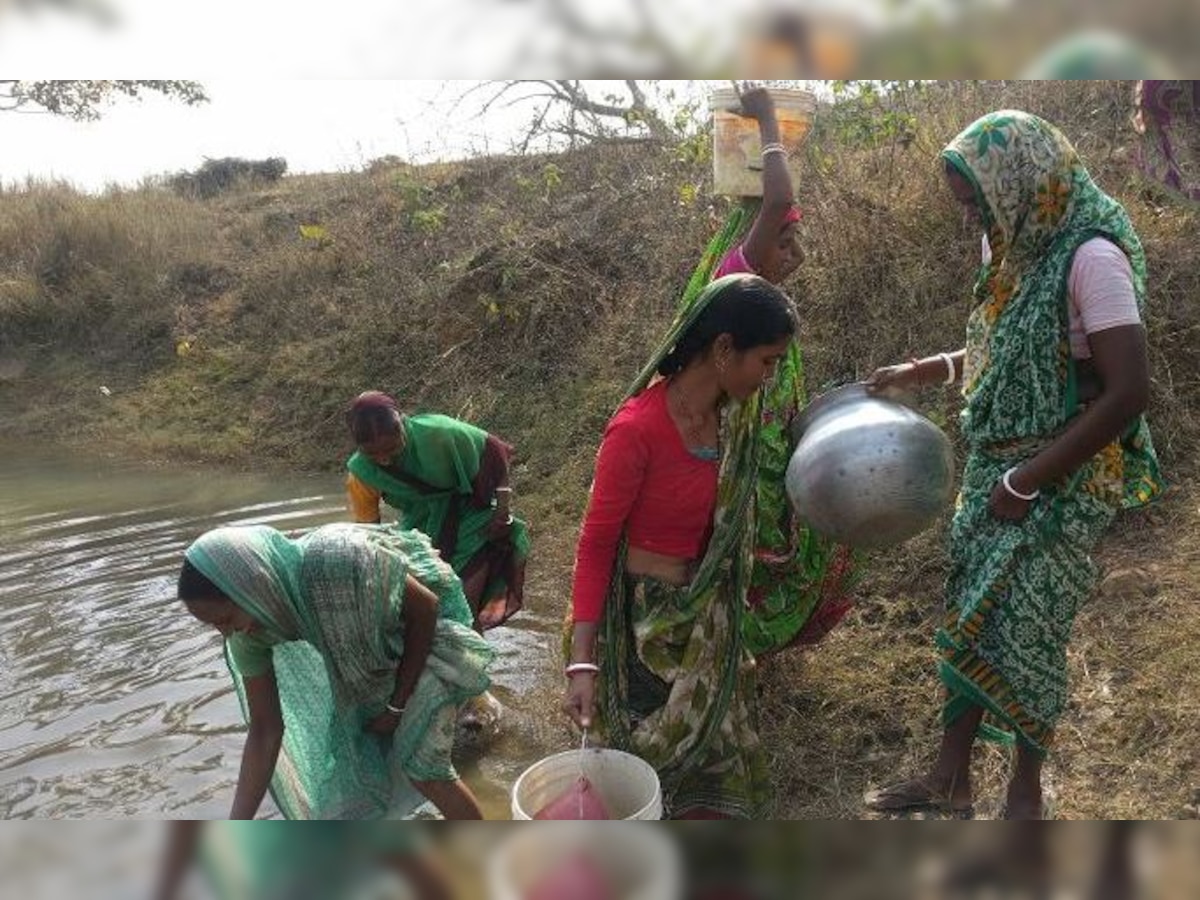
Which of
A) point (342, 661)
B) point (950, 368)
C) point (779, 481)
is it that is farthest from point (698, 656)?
point (950, 368)

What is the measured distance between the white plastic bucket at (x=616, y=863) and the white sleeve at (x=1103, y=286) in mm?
2094

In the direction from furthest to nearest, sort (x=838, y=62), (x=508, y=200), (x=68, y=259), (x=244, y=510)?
(x=68, y=259), (x=508, y=200), (x=244, y=510), (x=838, y=62)

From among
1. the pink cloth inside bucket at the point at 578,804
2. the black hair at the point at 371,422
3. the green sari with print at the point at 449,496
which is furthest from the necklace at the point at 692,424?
the green sari with print at the point at 449,496

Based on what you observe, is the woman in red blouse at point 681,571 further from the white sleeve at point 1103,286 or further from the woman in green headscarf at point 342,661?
the white sleeve at point 1103,286

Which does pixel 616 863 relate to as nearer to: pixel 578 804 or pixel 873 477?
pixel 578 804

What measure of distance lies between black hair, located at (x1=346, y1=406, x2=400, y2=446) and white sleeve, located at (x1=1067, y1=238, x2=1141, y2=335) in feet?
7.47

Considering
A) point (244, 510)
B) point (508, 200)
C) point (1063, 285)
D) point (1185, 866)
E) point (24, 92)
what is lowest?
point (244, 510)

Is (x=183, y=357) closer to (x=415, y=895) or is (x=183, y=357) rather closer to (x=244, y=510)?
(x=244, y=510)

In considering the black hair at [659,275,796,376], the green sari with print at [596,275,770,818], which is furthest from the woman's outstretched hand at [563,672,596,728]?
the black hair at [659,275,796,376]

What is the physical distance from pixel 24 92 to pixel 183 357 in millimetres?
10939

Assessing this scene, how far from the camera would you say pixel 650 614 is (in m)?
2.73

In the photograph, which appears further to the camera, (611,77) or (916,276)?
(916,276)

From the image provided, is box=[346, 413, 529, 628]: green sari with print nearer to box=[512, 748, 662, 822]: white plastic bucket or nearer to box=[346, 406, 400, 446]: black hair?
box=[346, 406, 400, 446]: black hair

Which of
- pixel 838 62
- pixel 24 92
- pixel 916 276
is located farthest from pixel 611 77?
pixel 916 276
